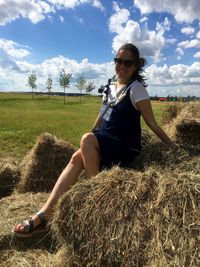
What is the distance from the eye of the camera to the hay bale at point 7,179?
7145 mm

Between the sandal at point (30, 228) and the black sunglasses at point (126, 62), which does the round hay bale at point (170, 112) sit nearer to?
the black sunglasses at point (126, 62)

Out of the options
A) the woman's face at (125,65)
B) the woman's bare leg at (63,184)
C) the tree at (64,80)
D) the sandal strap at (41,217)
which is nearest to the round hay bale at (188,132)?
the woman's face at (125,65)

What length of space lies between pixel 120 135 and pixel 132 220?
185 centimetres

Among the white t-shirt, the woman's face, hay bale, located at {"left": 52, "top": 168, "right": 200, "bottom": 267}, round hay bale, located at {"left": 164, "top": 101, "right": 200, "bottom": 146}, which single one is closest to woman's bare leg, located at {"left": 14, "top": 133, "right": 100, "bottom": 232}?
the white t-shirt

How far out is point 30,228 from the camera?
480cm

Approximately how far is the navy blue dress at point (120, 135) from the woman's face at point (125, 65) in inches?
13.6

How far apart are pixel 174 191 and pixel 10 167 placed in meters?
4.44

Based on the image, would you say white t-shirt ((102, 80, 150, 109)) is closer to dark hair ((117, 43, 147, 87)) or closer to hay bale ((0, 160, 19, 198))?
dark hair ((117, 43, 147, 87))

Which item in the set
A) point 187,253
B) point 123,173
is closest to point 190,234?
point 187,253

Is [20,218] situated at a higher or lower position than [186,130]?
lower

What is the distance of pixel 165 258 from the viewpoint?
3.38m

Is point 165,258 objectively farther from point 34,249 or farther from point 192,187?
point 34,249

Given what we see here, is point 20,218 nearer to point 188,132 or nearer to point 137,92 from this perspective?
point 137,92

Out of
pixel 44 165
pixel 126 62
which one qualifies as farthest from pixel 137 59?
pixel 44 165
